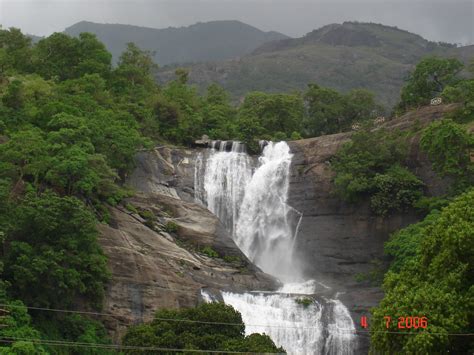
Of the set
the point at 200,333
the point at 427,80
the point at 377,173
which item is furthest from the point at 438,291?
the point at 427,80

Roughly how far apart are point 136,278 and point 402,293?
1588cm

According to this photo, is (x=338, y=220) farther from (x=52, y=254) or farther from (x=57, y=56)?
(x=57, y=56)

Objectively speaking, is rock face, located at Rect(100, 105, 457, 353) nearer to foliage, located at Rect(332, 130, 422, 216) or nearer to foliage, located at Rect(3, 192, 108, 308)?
foliage, located at Rect(332, 130, 422, 216)

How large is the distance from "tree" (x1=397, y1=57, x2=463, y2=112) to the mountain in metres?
81.1

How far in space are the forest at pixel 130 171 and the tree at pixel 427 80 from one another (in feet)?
0.36

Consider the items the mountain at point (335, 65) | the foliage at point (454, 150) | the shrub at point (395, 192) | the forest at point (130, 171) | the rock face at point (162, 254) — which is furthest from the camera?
the mountain at point (335, 65)

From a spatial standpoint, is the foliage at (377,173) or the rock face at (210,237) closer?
the rock face at (210,237)

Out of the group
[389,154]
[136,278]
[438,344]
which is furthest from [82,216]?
[389,154]

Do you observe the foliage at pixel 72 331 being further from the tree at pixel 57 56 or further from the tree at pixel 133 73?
the tree at pixel 57 56

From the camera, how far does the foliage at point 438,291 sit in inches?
929

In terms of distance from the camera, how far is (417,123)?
50.0 meters

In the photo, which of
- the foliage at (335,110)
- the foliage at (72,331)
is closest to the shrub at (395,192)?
the foliage at (72,331)

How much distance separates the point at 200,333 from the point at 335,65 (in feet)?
457

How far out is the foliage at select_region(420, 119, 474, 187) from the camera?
139 feet
